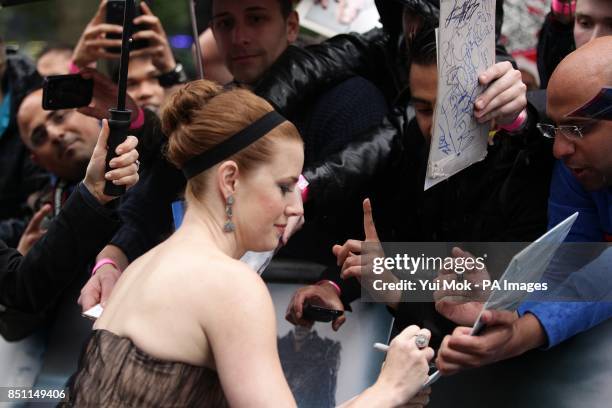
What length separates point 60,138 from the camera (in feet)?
14.9

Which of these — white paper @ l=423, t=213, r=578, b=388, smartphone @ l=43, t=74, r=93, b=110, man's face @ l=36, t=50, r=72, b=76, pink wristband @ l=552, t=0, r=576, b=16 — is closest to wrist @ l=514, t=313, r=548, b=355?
white paper @ l=423, t=213, r=578, b=388

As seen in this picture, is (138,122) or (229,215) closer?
(229,215)

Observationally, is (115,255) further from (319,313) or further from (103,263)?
(319,313)

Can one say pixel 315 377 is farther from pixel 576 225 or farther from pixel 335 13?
pixel 335 13

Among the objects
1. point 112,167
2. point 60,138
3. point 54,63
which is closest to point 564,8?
point 112,167

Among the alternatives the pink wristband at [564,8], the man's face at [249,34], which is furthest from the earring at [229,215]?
the pink wristband at [564,8]

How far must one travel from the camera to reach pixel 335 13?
4.34 meters

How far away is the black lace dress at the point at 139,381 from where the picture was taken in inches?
101

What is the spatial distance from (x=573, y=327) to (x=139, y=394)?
4.23 feet

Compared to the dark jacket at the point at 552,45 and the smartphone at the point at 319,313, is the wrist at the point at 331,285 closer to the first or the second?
the smartphone at the point at 319,313

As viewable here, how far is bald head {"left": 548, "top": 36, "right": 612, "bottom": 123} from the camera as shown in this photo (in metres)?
3.01

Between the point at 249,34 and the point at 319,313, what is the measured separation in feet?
3.91

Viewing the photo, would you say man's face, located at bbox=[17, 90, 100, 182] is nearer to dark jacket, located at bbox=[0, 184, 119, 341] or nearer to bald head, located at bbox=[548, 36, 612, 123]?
dark jacket, located at bbox=[0, 184, 119, 341]

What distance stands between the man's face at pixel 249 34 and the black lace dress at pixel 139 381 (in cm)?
167
